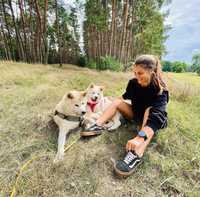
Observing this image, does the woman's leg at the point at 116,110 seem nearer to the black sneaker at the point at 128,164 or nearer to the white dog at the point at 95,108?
the white dog at the point at 95,108

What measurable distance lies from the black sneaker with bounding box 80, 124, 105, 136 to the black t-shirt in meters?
0.48

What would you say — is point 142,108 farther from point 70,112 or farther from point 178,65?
point 178,65

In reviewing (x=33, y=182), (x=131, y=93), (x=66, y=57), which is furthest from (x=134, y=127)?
(x=66, y=57)

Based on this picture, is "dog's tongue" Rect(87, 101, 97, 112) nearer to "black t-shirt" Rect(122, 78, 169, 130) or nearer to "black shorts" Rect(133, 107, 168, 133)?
"black t-shirt" Rect(122, 78, 169, 130)

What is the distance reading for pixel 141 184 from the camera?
1.75 metres

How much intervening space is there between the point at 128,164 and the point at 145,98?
787mm

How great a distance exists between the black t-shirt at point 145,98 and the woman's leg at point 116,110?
0.07 meters

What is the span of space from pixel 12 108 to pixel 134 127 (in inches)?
75.2

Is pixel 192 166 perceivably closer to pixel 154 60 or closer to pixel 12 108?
pixel 154 60

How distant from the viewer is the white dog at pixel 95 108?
244cm

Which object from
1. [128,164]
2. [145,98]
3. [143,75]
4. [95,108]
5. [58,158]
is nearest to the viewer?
[128,164]

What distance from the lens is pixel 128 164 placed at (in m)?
1.81

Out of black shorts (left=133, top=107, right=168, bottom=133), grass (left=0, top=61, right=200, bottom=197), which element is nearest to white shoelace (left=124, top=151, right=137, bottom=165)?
grass (left=0, top=61, right=200, bottom=197)

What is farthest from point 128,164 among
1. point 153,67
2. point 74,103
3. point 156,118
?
point 153,67
